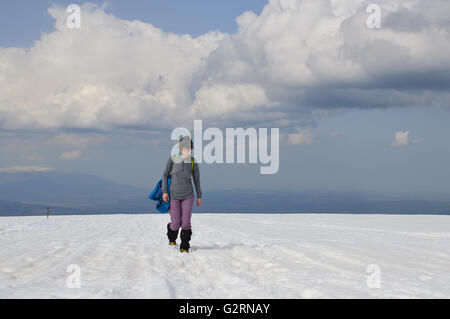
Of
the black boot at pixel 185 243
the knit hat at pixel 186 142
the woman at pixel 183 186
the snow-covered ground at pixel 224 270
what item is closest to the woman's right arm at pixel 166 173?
the woman at pixel 183 186

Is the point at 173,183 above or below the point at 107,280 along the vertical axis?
above

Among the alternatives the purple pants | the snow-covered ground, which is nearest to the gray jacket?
the purple pants

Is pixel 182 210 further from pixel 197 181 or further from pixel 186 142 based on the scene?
pixel 186 142

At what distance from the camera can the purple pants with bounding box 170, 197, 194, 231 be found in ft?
27.2

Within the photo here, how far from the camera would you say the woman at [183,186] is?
26.9ft

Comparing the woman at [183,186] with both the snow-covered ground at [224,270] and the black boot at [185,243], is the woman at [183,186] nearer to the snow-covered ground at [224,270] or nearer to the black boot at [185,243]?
the black boot at [185,243]

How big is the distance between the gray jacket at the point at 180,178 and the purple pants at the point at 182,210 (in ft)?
0.42

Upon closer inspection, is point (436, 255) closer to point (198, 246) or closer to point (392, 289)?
point (392, 289)

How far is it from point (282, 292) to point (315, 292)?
40 centimetres

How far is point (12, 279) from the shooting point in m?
5.53

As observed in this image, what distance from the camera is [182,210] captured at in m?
8.40

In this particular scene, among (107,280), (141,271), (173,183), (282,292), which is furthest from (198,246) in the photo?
(282,292)

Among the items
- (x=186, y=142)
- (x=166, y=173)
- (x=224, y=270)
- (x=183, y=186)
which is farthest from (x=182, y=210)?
(x=224, y=270)
